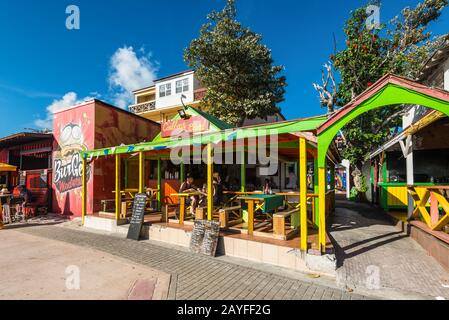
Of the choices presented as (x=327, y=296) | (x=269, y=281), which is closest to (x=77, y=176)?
(x=269, y=281)

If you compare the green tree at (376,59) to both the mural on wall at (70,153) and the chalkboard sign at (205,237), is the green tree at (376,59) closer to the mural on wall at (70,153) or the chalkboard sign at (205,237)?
the chalkboard sign at (205,237)

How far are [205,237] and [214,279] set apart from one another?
4.78 ft

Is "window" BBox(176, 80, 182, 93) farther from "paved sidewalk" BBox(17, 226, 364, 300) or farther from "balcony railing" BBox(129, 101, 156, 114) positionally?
"paved sidewalk" BBox(17, 226, 364, 300)

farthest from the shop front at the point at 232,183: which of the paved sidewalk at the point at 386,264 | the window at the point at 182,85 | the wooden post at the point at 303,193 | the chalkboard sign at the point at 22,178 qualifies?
the window at the point at 182,85

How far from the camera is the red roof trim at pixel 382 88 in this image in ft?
11.7

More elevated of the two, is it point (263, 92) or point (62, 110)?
point (263, 92)

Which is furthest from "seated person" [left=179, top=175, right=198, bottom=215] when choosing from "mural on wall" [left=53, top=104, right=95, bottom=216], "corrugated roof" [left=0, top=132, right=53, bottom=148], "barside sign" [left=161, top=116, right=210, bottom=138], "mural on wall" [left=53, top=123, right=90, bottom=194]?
"corrugated roof" [left=0, top=132, right=53, bottom=148]

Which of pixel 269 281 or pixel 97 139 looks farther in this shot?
pixel 97 139

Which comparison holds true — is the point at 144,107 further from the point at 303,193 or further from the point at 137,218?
the point at 303,193

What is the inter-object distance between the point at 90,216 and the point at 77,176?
8.17ft

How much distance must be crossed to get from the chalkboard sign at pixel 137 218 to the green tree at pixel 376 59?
11096 mm

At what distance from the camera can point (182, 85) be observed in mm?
21844

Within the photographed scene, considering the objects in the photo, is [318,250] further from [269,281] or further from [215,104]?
[215,104]

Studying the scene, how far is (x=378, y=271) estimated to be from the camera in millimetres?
Answer: 4051
